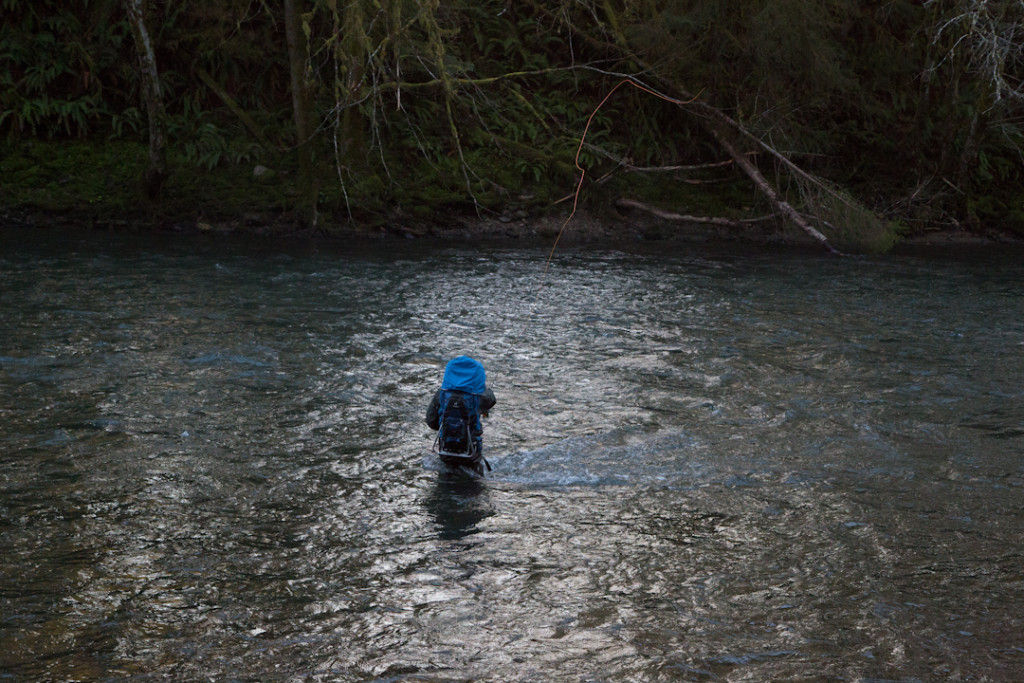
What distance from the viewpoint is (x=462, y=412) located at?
7.93 m

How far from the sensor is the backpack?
792 centimetres

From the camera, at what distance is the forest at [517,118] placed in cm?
2105

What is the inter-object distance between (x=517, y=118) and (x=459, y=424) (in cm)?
1718

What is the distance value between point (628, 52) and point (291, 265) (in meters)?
9.41

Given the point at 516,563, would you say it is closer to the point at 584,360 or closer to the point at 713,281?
the point at 584,360

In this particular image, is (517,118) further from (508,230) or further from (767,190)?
(767,190)

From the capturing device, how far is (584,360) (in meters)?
12.1

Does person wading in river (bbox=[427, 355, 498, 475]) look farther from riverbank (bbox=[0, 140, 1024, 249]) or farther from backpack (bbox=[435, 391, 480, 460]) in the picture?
riverbank (bbox=[0, 140, 1024, 249])

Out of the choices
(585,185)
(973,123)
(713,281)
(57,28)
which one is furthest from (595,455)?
(57,28)

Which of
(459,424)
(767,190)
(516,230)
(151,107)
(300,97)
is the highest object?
(300,97)

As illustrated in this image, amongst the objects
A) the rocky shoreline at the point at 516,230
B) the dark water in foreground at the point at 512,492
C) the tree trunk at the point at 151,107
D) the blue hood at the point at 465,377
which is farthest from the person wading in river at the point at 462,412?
the tree trunk at the point at 151,107

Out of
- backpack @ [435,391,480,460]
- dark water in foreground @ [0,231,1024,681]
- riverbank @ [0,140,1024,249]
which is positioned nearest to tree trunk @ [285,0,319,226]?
riverbank @ [0,140,1024,249]

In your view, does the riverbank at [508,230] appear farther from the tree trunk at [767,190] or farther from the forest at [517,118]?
the tree trunk at [767,190]

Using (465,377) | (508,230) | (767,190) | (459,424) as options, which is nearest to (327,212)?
(508,230)
